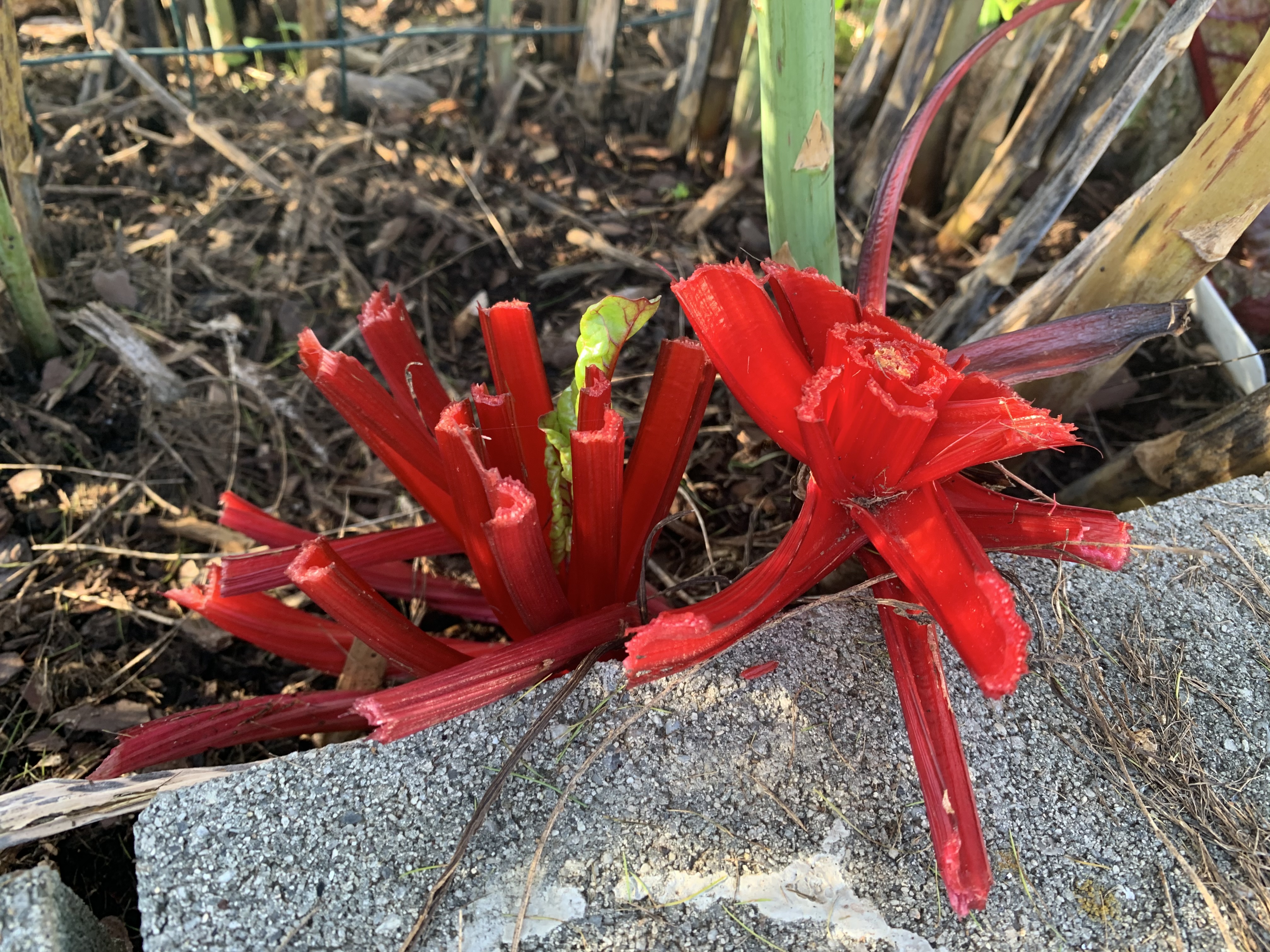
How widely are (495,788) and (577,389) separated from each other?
0.58m

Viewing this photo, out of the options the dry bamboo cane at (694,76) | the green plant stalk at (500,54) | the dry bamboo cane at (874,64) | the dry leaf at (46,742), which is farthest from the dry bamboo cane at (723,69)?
the dry leaf at (46,742)

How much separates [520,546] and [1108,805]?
0.90 meters

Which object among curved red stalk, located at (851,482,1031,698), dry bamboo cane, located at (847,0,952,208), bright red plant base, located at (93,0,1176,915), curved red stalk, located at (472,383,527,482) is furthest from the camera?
dry bamboo cane, located at (847,0,952,208)

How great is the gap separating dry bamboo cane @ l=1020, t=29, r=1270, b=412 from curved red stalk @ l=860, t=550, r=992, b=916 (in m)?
0.74

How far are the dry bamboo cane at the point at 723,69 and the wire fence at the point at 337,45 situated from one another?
0.32 meters

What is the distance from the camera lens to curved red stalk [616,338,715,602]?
4.54 ft

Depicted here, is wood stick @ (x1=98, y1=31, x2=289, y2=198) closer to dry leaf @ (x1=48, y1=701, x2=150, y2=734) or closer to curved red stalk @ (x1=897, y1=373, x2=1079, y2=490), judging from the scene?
dry leaf @ (x1=48, y1=701, x2=150, y2=734)

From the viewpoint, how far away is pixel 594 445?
124 cm

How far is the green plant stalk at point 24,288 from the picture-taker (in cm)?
178

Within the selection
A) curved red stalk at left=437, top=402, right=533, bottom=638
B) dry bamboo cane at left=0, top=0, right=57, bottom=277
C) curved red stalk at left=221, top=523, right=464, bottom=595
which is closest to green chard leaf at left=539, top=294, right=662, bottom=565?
curved red stalk at left=437, top=402, right=533, bottom=638

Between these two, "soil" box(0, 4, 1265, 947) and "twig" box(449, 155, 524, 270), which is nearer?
"soil" box(0, 4, 1265, 947)

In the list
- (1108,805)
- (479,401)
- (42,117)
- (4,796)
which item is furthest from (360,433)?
(42,117)

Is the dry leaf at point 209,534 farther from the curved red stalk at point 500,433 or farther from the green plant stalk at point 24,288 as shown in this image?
the curved red stalk at point 500,433

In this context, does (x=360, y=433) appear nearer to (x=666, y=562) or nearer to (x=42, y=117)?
(x=666, y=562)
